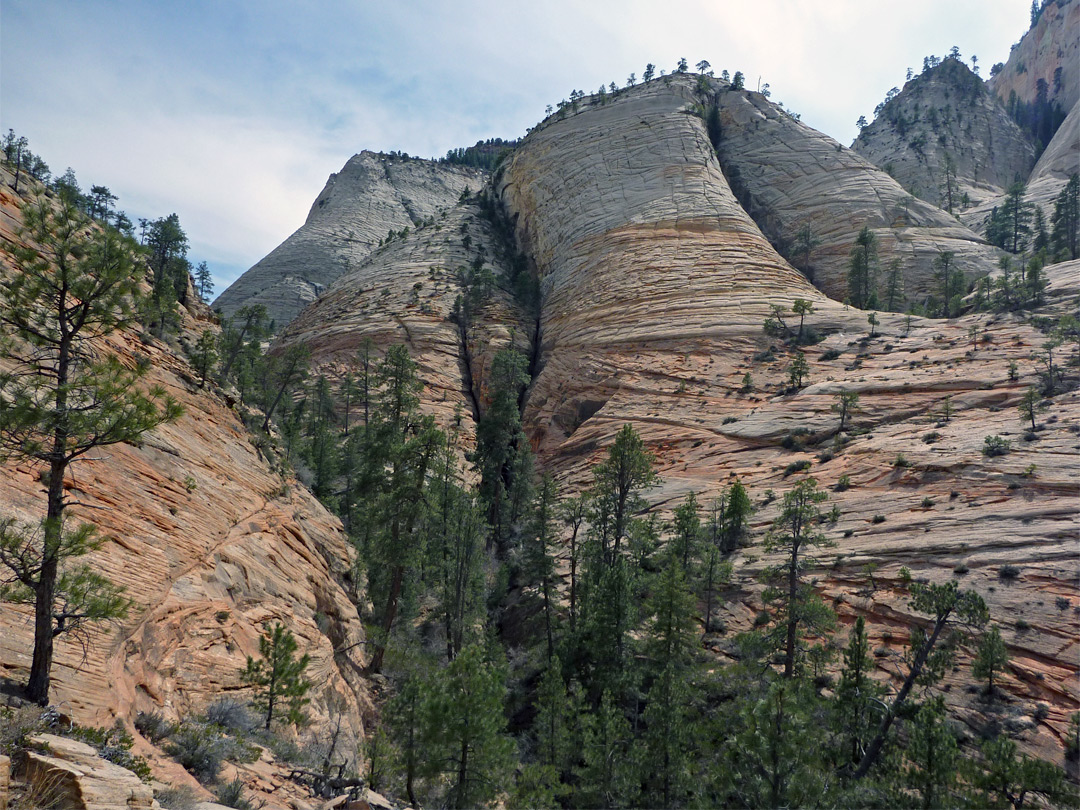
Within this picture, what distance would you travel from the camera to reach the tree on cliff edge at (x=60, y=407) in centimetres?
848

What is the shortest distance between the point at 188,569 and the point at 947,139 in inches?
5033

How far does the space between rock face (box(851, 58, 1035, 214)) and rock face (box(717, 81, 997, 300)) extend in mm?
26873

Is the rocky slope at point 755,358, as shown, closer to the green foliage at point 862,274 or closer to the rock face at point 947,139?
the green foliage at point 862,274

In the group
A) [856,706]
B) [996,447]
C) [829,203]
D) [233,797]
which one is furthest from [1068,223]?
[233,797]

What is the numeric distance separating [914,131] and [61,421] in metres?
130

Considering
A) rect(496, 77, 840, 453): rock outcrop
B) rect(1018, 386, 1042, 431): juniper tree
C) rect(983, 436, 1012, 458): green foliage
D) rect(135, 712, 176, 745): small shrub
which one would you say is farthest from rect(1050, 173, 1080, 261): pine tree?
rect(135, 712, 176, 745): small shrub

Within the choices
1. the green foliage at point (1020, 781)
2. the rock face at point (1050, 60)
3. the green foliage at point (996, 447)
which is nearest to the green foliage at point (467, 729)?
the green foliage at point (1020, 781)

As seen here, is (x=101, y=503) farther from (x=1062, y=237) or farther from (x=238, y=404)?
(x=1062, y=237)

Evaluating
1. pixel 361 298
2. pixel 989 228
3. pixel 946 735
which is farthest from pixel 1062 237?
pixel 361 298

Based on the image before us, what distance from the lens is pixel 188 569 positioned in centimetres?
1518

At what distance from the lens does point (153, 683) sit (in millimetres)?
11734

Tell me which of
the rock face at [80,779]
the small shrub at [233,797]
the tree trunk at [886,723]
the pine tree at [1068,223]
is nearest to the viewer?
the rock face at [80,779]

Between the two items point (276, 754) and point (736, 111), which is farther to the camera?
point (736, 111)

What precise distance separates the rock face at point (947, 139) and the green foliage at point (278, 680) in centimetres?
10336
